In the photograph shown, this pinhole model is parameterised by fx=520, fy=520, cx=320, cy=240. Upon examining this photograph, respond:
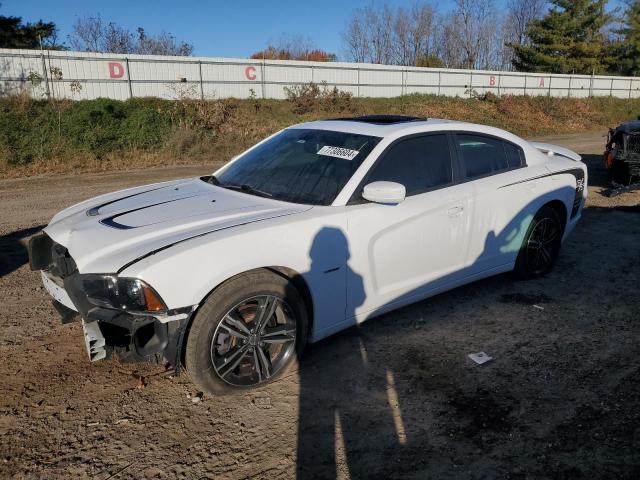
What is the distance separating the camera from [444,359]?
148 inches

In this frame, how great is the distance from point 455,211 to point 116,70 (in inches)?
805

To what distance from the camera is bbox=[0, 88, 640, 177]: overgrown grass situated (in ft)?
49.1

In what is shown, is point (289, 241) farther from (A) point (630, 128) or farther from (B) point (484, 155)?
(A) point (630, 128)

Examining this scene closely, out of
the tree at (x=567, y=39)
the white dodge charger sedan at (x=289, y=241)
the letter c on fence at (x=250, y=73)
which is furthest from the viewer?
the tree at (x=567, y=39)

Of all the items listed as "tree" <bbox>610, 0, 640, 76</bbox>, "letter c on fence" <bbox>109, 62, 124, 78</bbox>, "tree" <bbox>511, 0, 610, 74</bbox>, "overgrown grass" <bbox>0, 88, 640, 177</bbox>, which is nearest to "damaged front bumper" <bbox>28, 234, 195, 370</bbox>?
"overgrown grass" <bbox>0, 88, 640, 177</bbox>

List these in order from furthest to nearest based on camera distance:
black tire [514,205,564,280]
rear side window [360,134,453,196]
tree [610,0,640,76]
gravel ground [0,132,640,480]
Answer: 1. tree [610,0,640,76]
2. black tire [514,205,564,280]
3. rear side window [360,134,453,196]
4. gravel ground [0,132,640,480]

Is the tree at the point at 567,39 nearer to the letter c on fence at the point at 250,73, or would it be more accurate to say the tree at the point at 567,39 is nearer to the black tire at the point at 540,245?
the letter c on fence at the point at 250,73

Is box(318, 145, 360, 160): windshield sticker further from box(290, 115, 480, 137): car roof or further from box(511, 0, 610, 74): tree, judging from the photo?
box(511, 0, 610, 74): tree

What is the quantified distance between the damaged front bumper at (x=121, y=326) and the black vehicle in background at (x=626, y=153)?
9211mm

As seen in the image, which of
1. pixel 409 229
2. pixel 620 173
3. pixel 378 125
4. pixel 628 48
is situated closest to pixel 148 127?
pixel 620 173

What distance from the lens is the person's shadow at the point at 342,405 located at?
272 cm

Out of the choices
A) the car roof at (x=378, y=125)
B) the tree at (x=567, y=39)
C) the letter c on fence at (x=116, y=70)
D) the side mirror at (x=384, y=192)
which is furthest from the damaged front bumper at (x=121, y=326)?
the tree at (x=567, y=39)

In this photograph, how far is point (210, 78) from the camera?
935 inches

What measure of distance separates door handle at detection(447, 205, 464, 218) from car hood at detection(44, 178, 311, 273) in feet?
4.10
